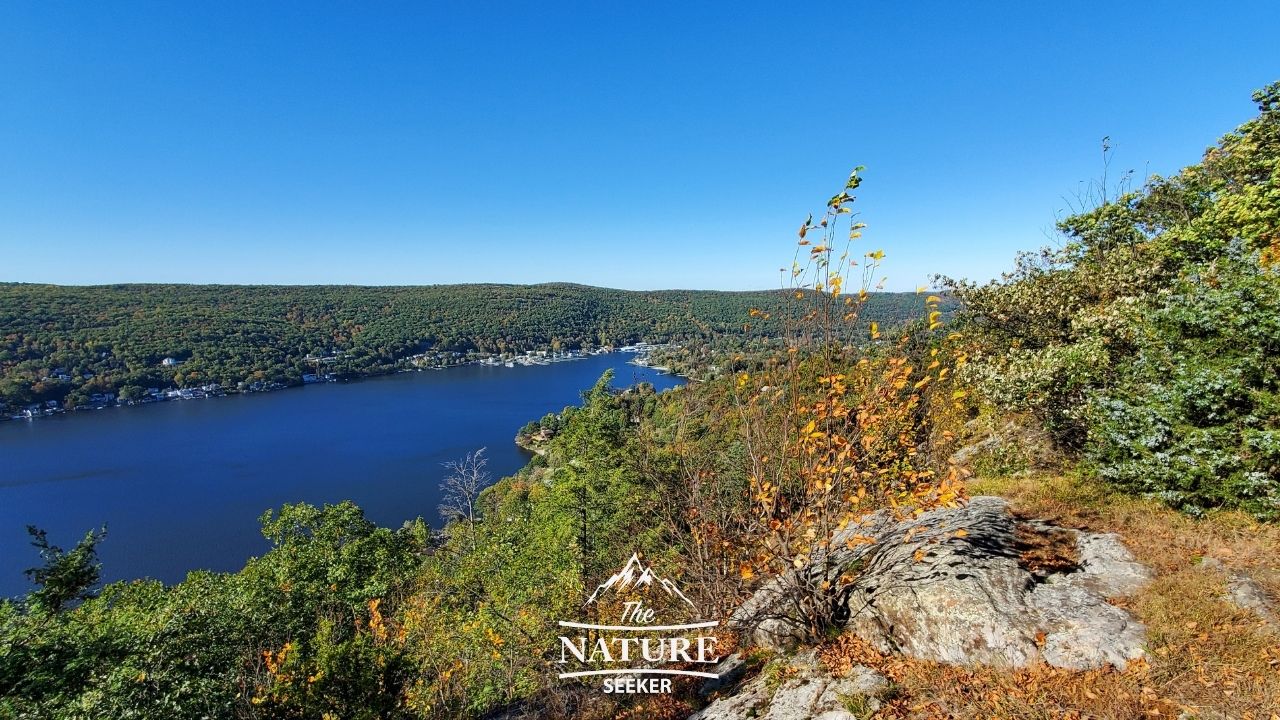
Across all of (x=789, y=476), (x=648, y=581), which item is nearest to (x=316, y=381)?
(x=648, y=581)

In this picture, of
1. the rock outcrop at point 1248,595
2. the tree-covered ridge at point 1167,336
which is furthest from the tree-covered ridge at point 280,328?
the rock outcrop at point 1248,595

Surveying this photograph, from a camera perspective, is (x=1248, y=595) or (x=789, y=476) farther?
(x=789, y=476)

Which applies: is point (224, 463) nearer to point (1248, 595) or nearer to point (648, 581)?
point (648, 581)

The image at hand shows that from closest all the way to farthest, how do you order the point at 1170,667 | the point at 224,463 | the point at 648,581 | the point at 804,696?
the point at 1170,667
the point at 804,696
the point at 648,581
the point at 224,463

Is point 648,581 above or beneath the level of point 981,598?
beneath

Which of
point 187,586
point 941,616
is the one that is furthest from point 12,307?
point 941,616

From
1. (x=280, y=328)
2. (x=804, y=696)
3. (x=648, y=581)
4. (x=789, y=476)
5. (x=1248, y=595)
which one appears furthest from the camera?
(x=280, y=328)

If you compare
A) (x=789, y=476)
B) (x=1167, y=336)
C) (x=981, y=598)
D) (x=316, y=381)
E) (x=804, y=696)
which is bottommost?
(x=316, y=381)
